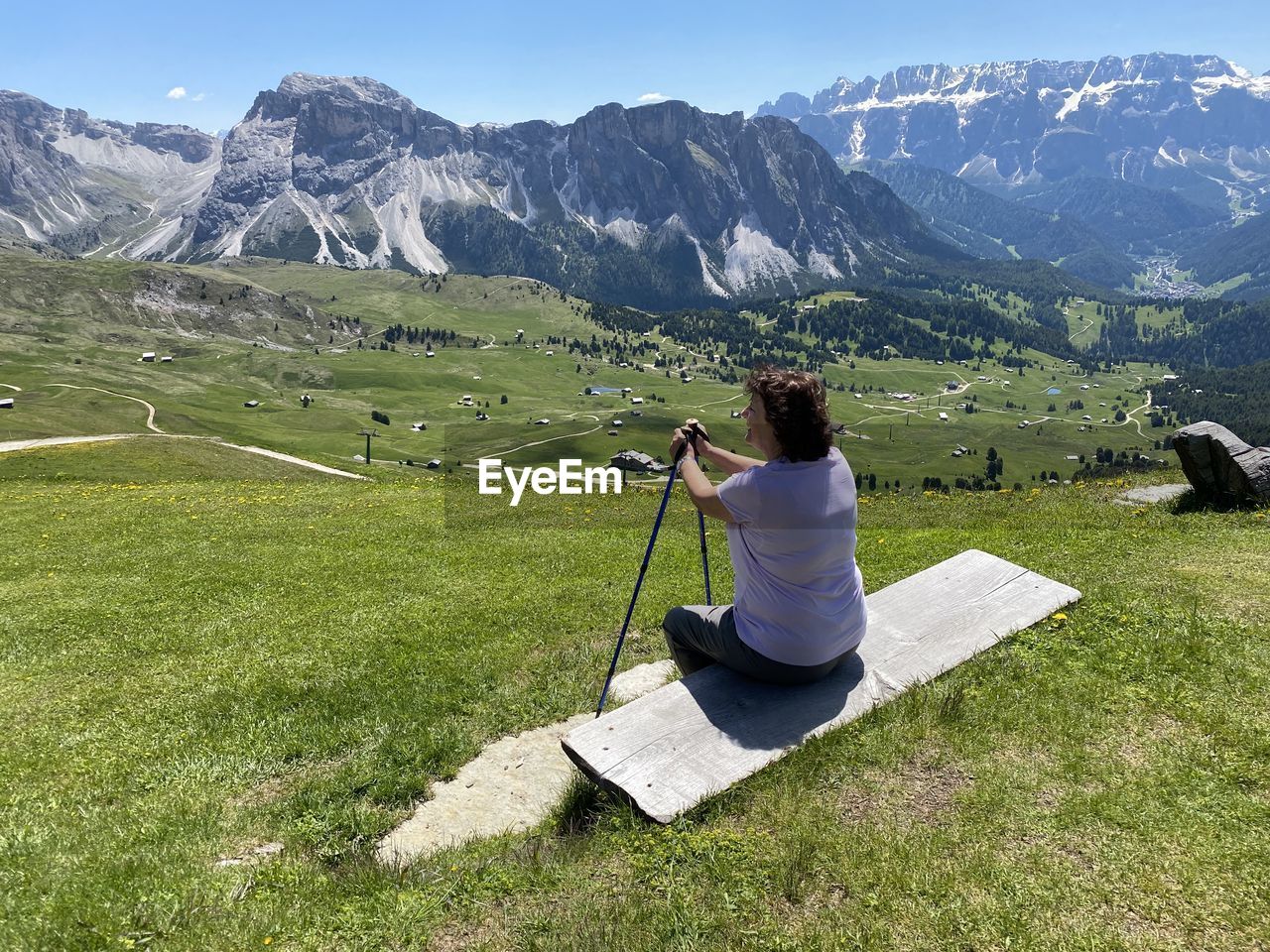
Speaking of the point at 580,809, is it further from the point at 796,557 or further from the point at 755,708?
the point at 796,557

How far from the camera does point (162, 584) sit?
2200 cm

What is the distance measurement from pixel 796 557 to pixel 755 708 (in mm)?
1955

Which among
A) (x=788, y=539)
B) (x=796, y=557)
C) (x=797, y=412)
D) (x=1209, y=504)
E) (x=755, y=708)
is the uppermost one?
(x=797, y=412)

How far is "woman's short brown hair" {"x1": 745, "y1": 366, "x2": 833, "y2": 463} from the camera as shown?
26.8 ft

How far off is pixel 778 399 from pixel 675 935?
529 centimetres

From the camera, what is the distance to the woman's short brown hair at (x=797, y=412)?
816 cm

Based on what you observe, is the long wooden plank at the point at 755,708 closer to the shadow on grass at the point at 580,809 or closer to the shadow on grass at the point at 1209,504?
the shadow on grass at the point at 580,809

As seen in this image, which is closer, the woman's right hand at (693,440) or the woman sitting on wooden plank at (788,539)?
the woman sitting on wooden plank at (788,539)

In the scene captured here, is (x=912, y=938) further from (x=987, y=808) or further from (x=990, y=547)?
(x=990, y=547)

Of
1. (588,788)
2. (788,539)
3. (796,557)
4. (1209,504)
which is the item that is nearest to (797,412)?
(788,539)

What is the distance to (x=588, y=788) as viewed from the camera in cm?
858

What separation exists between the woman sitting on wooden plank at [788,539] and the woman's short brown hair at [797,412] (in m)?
0.01

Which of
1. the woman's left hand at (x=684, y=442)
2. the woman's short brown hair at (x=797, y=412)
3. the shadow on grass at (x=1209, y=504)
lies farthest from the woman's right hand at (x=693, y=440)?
the shadow on grass at (x=1209, y=504)

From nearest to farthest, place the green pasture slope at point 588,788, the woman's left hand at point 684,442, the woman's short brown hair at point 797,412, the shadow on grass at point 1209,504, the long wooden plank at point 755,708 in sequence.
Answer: the green pasture slope at point 588,788 < the long wooden plank at point 755,708 < the woman's short brown hair at point 797,412 < the woman's left hand at point 684,442 < the shadow on grass at point 1209,504
